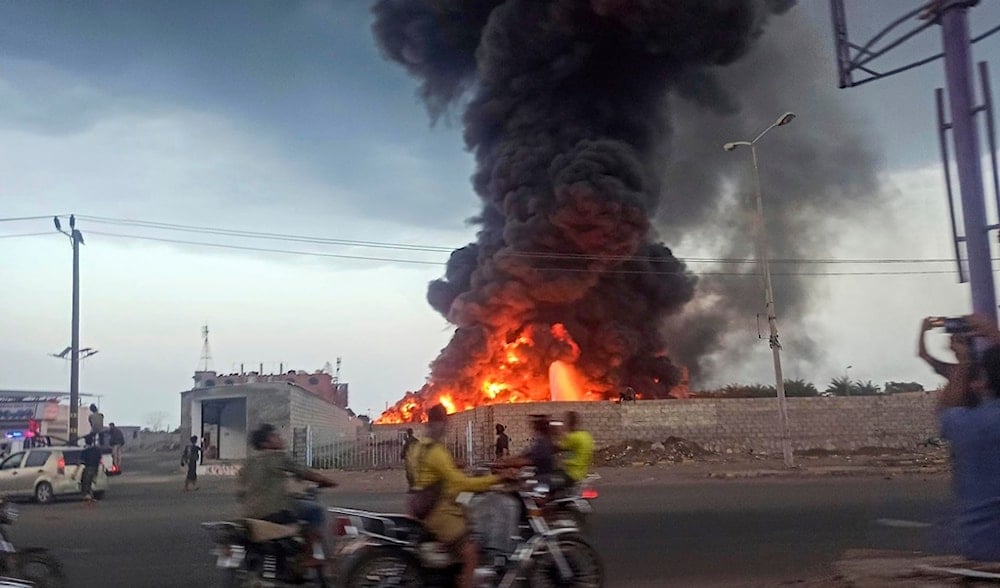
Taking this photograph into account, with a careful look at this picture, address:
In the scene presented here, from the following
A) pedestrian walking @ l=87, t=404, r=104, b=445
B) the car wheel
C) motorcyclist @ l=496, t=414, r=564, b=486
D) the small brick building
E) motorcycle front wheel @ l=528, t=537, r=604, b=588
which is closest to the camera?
motorcycle front wheel @ l=528, t=537, r=604, b=588

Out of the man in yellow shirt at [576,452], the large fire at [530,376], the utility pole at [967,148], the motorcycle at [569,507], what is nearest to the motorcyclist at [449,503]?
the motorcycle at [569,507]

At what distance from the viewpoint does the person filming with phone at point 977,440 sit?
4312 mm

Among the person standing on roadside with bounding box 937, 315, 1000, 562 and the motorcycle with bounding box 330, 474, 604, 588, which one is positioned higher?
the person standing on roadside with bounding box 937, 315, 1000, 562

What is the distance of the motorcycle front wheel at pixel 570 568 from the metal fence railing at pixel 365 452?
869 inches

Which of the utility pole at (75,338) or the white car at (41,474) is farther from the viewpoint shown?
the utility pole at (75,338)

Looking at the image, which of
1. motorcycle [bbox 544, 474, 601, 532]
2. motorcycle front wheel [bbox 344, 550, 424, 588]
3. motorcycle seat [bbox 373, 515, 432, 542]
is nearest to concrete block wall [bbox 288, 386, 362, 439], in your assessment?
motorcycle [bbox 544, 474, 601, 532]

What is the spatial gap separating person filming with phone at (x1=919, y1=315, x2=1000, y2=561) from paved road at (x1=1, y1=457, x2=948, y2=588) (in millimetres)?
2256

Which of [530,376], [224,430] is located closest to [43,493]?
[224,430]

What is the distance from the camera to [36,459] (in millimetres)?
18750

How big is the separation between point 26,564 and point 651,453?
2219 cm

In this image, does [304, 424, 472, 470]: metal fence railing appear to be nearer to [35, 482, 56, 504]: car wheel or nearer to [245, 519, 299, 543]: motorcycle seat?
[35, 482, 56, 504]: car wheel

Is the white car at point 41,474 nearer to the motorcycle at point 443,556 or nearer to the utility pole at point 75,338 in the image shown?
the utility pole at point 75,338

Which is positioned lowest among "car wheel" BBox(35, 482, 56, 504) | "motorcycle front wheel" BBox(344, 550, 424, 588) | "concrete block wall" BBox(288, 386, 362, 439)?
"car wheel" BBox(35, 482, 56, 504)

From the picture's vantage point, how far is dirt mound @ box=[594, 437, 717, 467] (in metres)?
26.4
